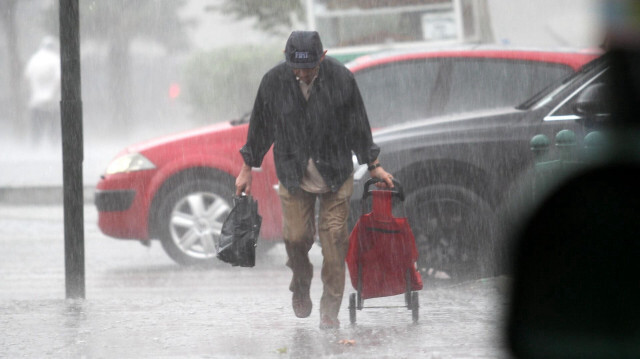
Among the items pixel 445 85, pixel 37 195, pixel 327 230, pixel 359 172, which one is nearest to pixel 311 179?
pixel 327 230

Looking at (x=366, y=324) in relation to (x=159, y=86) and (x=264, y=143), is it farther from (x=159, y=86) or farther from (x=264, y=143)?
(x=159, y=86)

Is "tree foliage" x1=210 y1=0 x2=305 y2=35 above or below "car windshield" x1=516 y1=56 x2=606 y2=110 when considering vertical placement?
above

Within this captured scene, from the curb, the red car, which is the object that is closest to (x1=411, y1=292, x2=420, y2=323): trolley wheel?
the red car

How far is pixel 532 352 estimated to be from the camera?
626 centimetres

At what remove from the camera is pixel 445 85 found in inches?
386

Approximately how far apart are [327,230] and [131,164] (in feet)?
12.2

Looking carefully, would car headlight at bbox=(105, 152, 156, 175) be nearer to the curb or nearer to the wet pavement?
the wet pavement

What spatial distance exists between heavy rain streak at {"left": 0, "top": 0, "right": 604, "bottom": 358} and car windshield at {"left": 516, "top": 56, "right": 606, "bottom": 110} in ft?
0.08

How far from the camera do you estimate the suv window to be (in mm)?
9664

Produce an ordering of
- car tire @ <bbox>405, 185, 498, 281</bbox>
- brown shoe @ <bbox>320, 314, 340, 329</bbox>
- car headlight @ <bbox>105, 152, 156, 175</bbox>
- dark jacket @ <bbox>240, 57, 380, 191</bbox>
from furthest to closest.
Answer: car headlight @ <bbox>105, 152, 156, 175</bbox>, car tire @ <bbox>405, 185, 498, 281</bbox>, brown shoe @ <bbox>320, 314, 340, 329</bbox>, dark jacket @ <bbox>240, 57, 380, 191</bbox>

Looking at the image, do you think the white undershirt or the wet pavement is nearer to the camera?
the wet pavement

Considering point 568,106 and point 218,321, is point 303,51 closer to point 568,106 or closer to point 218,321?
point 218,321

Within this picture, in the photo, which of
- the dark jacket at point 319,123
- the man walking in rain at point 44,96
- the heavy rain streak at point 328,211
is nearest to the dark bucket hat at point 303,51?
the heavy rain streak at point 328,211

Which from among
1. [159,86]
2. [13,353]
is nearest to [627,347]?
[13,353]
